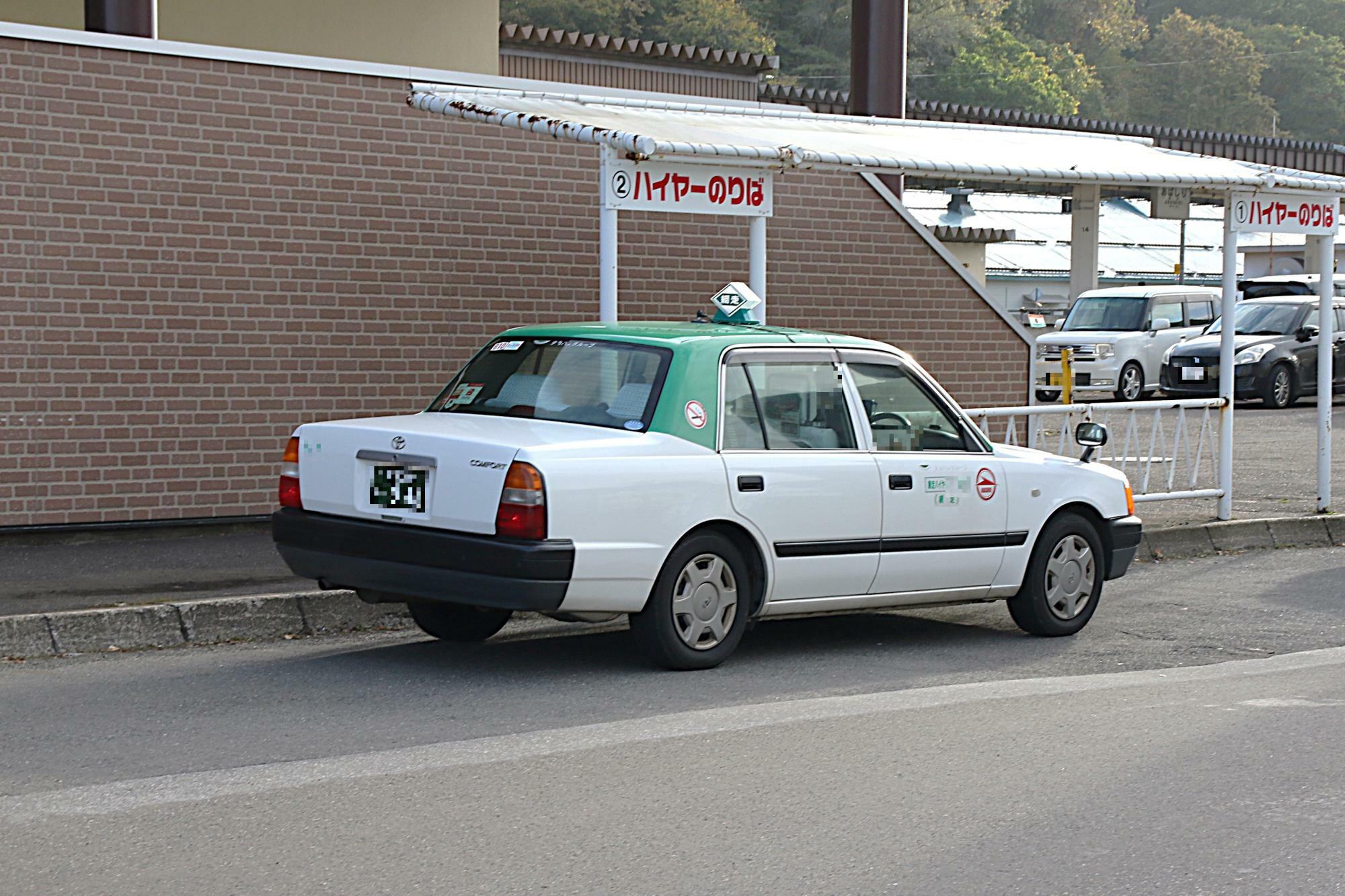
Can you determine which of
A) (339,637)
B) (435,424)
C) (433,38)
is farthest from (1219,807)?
(433,38)

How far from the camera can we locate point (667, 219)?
13.1 m

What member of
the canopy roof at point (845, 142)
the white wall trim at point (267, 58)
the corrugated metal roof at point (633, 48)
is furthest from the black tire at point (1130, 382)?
the white wall trim at point (267, 58)

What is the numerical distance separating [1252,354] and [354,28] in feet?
46.4

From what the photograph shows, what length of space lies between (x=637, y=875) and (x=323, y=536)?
3146 mm

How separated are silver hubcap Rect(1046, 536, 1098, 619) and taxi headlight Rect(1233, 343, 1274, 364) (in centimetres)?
1718

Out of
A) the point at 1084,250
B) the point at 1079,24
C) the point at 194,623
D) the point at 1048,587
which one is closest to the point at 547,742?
the point at 194,623

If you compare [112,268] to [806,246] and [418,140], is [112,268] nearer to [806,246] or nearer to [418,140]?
[418,140]

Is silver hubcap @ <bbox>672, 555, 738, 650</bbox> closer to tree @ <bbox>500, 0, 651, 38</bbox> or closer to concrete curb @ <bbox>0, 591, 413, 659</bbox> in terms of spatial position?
concrete curb @ <bbox>0, 591, 413, 659</bbox>

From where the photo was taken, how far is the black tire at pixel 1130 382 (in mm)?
26625

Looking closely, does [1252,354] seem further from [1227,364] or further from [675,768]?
[675,768]

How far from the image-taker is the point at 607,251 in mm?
9812

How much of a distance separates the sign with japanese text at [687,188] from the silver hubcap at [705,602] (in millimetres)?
2840

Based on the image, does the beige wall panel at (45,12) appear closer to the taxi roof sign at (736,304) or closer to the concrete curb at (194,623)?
the taxi roof sign at (736,304)

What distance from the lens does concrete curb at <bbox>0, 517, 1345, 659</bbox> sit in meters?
7.85
